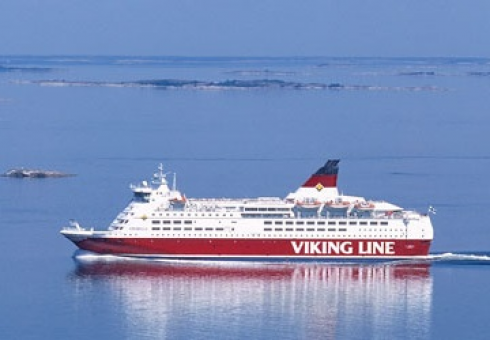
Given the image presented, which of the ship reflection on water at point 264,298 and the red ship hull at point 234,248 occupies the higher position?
the red ship hull at point 234,248

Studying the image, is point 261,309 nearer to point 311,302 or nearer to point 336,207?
point 311,302

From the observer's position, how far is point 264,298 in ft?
111

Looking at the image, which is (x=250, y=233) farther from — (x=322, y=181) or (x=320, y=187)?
(x=322, y=181)

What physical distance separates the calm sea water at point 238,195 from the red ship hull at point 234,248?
342mm

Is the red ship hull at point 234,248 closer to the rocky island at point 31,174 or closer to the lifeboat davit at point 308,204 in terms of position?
the lifeboat davit at point 308,204

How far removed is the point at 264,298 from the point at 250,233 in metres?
4.05

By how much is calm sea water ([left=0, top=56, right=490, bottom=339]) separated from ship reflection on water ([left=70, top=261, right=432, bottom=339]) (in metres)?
0.05

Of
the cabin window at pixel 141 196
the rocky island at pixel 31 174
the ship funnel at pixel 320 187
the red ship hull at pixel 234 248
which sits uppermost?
the rocky island at pixel 31 174

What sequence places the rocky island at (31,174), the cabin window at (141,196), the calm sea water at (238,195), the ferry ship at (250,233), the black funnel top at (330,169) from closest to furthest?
the calm sea water at (238,195) → the ferry ship at (250,233) → the cabin window at (141,196) → the black funnel top at (330,169) → the rocky island at (31,174)

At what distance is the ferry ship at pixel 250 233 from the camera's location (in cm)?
3750

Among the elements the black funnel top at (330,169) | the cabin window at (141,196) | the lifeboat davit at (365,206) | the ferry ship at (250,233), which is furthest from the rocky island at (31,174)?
the lifeboat davit at (365,206)

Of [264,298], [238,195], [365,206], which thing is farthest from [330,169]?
[238,195]

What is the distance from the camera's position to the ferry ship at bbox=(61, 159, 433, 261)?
37500mm

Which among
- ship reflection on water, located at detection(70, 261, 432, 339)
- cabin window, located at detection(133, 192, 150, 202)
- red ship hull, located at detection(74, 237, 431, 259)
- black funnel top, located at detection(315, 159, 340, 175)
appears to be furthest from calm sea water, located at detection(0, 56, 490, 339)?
black funnel top, located at detection(315, 159, 340, 175)
